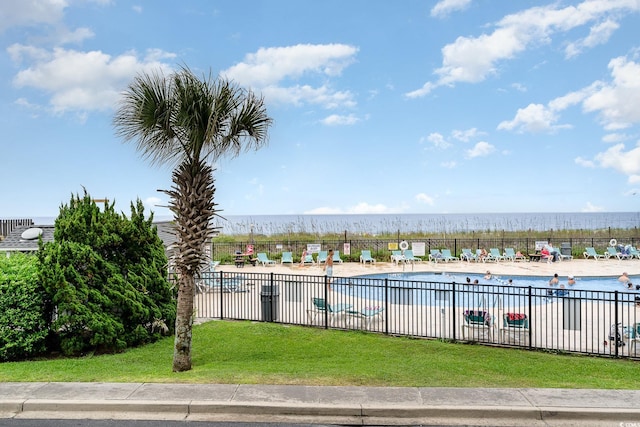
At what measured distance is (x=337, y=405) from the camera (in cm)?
635

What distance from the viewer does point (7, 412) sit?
6.50 meters

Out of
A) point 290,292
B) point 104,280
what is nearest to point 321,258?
point 290,292

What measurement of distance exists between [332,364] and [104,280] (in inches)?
208

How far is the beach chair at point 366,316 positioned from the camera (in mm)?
12844

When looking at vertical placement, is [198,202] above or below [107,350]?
above

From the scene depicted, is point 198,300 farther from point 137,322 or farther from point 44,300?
point 44,300

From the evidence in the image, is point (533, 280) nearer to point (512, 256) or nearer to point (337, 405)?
point (512, 256)

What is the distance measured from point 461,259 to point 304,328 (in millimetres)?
22810

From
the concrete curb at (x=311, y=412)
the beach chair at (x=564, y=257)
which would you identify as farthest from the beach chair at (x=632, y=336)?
the beach chair at (x=564, y=257)

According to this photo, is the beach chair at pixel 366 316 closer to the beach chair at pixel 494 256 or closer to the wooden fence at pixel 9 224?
the wooden fence at pixel 9 224

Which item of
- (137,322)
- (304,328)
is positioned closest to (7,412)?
(137,322)

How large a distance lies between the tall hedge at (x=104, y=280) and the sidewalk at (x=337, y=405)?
270 centimetres

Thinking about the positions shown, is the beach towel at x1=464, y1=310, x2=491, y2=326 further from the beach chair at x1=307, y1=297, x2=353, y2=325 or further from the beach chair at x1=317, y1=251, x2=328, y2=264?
the beach chair at x1=317, y1=251, x2=328, y2=264

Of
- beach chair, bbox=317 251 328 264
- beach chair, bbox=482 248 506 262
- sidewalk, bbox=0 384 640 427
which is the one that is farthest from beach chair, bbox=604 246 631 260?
sidewalk, bbox=0 384 640 427
